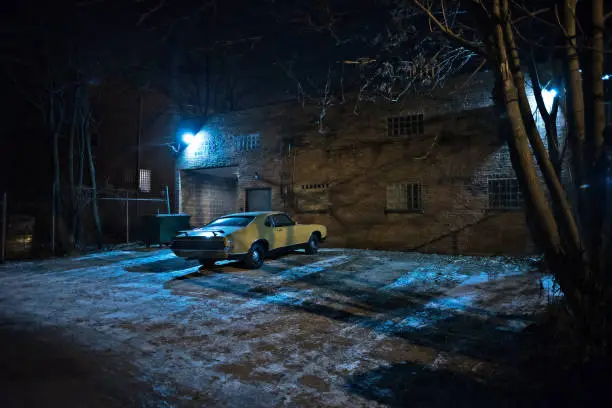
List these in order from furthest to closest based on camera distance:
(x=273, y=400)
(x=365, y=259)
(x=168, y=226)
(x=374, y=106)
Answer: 1. (x=168, y=226)
2. (x=374, y=106)
3. (x=365, y=259)
4. (x=273, y=400)

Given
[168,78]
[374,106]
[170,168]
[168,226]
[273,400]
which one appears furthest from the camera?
[168,78]

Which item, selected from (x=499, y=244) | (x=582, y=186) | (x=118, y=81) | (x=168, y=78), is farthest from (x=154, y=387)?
(x=168, y=78)

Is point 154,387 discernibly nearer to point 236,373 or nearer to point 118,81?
point 236,373

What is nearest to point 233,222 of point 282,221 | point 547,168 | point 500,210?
point 282,221

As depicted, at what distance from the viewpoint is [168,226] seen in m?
15.6

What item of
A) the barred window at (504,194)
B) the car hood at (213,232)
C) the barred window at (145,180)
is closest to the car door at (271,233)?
the car hood at (213,232)

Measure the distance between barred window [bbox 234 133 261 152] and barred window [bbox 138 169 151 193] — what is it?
359 inches

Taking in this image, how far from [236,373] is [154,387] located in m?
0.77

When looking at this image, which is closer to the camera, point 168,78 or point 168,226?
point 168,226

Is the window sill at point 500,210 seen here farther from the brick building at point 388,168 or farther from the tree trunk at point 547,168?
the tree trunk at point 547,168

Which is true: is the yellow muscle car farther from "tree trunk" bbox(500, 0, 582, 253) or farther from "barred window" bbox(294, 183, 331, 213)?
"tree trunk" bbox(500, 0, 582, 253)

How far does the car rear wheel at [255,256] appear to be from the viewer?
9930mm

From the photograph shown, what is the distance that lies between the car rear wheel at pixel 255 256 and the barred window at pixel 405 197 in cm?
566

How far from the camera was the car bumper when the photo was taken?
9275 millimetres
